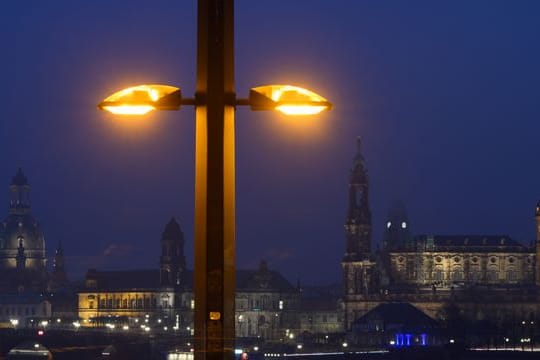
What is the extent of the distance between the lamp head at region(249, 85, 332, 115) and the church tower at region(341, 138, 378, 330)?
103 m

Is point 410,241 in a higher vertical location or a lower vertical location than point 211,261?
higher

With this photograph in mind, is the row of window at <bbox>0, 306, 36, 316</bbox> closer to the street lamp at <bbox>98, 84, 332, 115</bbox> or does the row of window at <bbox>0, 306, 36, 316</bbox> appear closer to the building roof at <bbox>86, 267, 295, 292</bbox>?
the building roof at <bbox>86, 267, 295, 292</bbox>

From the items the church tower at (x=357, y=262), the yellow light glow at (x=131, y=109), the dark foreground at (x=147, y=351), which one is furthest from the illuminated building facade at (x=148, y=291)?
the yellow light glow at (x=131, y=109)

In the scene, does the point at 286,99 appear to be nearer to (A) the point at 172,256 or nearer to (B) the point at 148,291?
(A) the point at 172,256

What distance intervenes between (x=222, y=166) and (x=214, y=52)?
270mm

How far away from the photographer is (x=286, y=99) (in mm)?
3529

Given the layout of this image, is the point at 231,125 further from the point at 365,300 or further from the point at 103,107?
the point at 365,300

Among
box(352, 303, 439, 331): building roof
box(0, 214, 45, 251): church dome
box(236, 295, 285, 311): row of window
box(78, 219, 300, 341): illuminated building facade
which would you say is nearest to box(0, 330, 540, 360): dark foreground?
box(352, 303, 439, 331): building roof

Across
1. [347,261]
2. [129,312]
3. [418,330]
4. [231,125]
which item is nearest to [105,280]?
[129,312]

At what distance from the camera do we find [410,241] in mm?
112438

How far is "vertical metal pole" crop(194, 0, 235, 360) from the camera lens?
11.2ft

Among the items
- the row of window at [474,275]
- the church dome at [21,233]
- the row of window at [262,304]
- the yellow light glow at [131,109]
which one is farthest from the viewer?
the church dome at [21,233]

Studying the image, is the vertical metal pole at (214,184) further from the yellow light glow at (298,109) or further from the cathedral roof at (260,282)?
the cathedral roof at (260,282)

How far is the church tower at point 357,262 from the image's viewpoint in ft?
349
